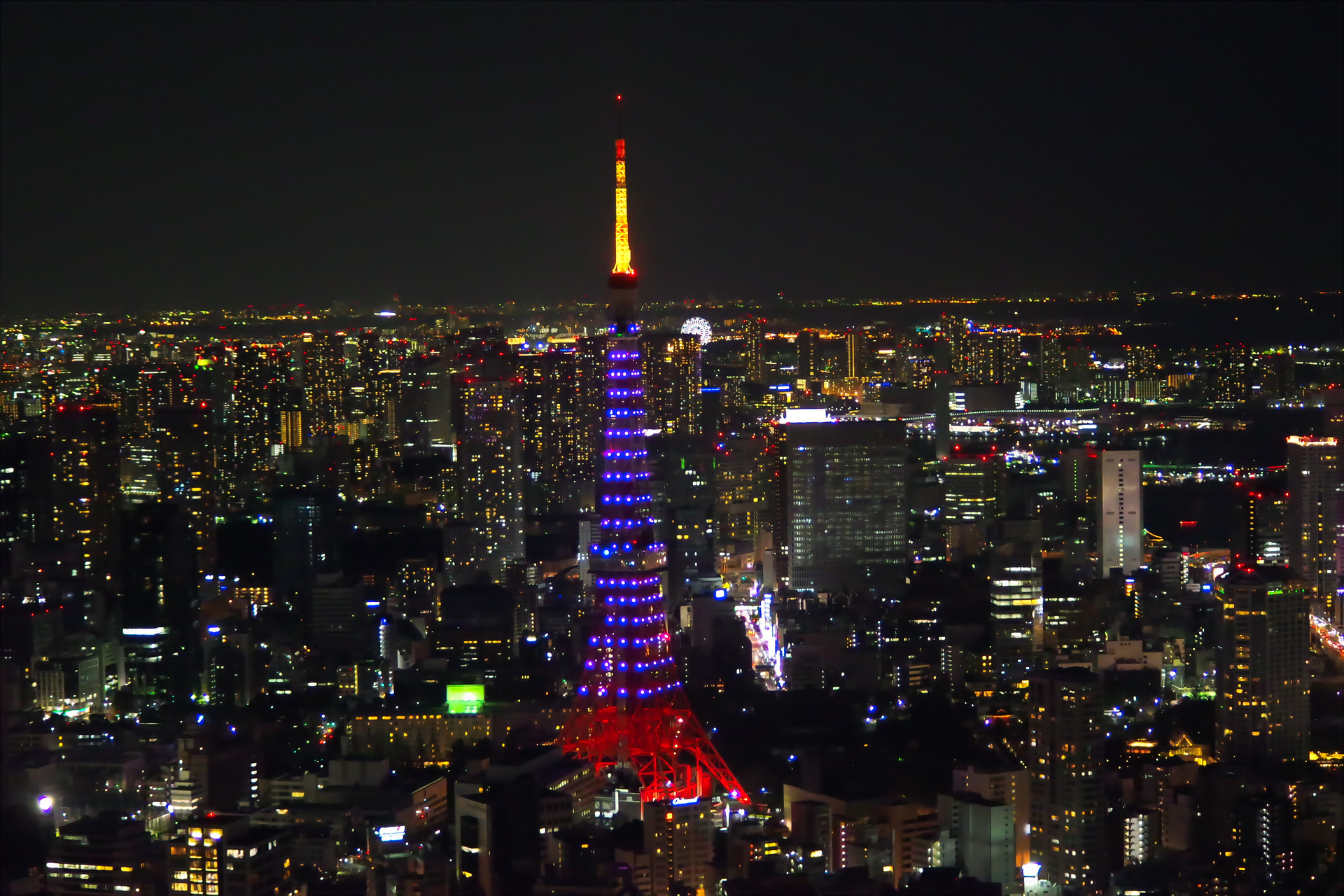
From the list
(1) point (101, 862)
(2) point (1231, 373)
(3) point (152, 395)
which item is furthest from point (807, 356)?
(1) point (101, 862)

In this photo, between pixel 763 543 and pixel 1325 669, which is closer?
pixel 1325 669

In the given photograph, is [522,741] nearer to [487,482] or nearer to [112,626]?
[112,626]

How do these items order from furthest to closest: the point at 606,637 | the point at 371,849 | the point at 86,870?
the point at 606,637 < the point at 371,849 < the point at 86,870

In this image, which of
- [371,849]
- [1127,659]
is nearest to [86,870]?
[371,849]

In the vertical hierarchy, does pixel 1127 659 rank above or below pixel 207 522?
below

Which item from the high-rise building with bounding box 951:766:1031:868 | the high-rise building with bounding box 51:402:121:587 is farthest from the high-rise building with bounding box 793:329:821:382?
the high-rise building with bounding box 951:766:1031:868

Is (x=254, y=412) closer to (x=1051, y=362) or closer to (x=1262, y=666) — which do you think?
(x=1051, y=362)

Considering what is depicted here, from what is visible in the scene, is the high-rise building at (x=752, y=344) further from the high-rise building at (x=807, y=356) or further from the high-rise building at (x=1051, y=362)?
the high-rise building at (x=1051, y=362)
